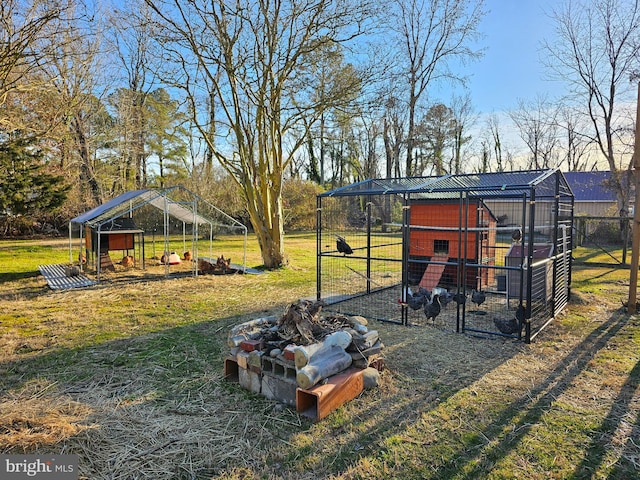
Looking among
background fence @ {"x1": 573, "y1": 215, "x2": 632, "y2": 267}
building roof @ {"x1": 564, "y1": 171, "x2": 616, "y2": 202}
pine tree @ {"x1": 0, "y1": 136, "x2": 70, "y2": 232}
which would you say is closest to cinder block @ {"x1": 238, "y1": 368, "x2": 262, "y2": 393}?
background fence @ {"x1": 573, "y1": 215, "x2": 632, "y2": 267}

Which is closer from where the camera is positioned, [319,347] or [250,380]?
[319,347]

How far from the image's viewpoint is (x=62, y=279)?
9797mm

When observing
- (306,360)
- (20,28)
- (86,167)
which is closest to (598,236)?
(306,360)

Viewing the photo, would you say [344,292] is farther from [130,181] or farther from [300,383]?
[130,181]

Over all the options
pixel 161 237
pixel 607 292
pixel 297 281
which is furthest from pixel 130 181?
pixel 607 292

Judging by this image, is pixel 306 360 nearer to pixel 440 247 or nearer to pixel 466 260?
pixel 466 260

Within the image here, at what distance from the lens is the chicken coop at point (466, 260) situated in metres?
5.94

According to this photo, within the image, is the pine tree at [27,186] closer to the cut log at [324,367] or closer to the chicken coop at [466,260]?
the chicken coop at [466,260]

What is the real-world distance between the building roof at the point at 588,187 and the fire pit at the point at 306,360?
31264 mm

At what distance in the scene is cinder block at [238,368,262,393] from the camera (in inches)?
156

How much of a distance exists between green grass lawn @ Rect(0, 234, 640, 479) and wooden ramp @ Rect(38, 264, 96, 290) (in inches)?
90.9

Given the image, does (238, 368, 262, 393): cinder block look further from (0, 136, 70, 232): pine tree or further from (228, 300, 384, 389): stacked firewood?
(0, 136, 70, 232): pine tree

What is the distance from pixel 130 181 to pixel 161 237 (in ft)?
19.9

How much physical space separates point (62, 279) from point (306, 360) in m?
8.71
